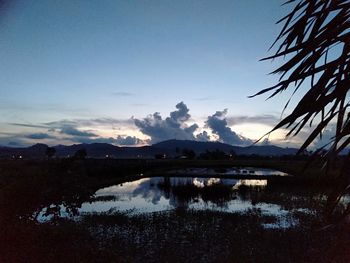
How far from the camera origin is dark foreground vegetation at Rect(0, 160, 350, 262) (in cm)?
1555

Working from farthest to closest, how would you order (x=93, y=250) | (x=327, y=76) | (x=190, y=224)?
1. (x=190, y=224)
2. (x=93, y=250)
3. (x=327, y=76)

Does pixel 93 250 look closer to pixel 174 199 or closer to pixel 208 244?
pixel 208 244

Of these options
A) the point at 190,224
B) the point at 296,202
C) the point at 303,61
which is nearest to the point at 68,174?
the point at 190,224

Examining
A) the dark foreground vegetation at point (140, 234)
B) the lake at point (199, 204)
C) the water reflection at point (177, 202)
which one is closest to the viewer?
the dark foreground vegetation at point (140, 234)

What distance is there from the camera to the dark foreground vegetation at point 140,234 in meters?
15.5

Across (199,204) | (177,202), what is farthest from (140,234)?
(177,202)

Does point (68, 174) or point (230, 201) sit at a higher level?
point (68, 174)

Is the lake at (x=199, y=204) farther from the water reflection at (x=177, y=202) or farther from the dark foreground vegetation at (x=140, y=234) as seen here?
the dark foreground vegetation at (x=140, y=234)

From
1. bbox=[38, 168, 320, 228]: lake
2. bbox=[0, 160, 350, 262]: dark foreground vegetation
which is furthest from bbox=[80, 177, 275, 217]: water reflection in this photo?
bbox=[0, 160, 350, 262]: dark foreground vegetation

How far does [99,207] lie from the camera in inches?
1292

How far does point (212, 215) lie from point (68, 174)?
10.9 metres

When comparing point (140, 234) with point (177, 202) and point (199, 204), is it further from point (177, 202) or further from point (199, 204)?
point (177, 202)

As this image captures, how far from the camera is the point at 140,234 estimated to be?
2106cm

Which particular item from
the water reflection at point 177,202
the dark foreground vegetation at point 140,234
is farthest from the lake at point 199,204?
the dark foreground vegetation at point 140,234
